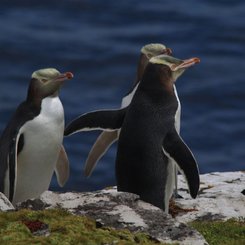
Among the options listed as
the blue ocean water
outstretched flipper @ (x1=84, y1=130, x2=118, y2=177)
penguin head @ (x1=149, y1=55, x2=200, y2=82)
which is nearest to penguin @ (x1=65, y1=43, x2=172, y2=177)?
outstretched flipper @ (x1=84, y1=130, x2=118, y2=177)

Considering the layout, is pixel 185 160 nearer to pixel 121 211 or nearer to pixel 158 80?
pixel 158 80

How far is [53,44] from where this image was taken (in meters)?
26.3

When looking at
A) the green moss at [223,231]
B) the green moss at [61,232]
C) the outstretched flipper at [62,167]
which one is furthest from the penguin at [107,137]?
the green moss at [61,232]

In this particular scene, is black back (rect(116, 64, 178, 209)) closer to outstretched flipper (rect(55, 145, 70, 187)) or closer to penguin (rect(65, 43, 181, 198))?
penguin (rect(65, 43, 181, 198))

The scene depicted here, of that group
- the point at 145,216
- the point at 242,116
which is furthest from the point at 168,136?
the point at 242,116

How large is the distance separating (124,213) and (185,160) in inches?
102

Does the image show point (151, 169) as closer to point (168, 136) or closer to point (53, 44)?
point (168, 136)

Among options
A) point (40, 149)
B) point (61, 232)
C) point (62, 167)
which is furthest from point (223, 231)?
point (62, 167)

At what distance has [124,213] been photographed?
872 centimetres

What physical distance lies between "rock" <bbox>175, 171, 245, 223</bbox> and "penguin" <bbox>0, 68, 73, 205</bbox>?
4.62 ft

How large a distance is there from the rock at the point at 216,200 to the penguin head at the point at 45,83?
5.53ft

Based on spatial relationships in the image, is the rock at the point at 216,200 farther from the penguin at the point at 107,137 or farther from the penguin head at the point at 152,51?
the penguin head at the point at 152,51

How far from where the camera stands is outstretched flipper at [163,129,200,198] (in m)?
11.2

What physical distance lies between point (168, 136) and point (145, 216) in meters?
2.82
